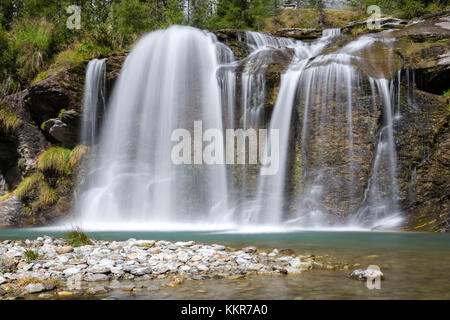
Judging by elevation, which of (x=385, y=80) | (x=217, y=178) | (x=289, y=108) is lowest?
(x=217, y=178)

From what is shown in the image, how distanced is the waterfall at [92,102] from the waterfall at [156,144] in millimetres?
486

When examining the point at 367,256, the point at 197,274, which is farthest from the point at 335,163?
the point at 197,274

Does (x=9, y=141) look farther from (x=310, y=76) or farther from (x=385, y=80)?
(x=385, y=80)

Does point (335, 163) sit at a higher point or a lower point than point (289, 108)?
lower

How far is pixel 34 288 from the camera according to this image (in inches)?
180

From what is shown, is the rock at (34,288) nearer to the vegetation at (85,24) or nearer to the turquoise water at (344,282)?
the turquoise water at (344,282)

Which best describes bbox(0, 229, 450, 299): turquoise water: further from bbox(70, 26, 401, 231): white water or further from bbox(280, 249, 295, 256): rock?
bbox(70, 26, 401, 231): white water

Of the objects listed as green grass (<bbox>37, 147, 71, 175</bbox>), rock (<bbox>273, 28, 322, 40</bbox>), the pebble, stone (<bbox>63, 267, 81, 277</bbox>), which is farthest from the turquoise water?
rock (<bbox>273, 28, 322, 40</bbox>)

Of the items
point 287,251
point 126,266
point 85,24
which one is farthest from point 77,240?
point 85,24

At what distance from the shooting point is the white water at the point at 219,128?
1265cm

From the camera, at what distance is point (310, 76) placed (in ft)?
44.9

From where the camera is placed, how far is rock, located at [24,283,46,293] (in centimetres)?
453

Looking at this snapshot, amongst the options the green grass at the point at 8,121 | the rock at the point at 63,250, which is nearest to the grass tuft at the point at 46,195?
the green grass at the point at 8,121

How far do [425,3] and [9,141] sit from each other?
962 inches
